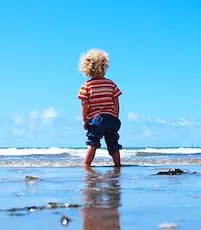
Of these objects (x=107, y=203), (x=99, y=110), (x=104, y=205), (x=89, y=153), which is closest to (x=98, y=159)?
(x=89, y=153)

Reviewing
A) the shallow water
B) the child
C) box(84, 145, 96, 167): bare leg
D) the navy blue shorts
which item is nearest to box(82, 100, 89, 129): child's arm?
the child

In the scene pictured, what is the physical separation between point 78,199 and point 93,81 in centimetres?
420

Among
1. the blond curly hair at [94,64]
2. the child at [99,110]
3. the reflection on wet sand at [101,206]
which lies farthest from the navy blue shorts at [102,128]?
the reflection on wet sand at [101,206]

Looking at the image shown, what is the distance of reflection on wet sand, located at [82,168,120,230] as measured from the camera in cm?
236

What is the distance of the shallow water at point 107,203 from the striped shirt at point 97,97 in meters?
2.79

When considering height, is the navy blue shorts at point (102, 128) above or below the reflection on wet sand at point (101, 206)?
above

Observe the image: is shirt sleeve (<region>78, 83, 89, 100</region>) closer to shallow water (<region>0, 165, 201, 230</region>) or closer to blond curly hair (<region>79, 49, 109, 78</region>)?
blond curly hair (<region>79, 49, 109, 78</region>)

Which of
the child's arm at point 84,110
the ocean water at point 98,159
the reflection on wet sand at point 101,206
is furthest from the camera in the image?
the ocean water at point 98,159

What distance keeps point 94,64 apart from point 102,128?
3.35ft

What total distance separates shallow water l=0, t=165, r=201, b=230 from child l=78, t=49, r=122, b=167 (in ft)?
8.91

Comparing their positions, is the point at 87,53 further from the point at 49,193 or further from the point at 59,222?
the point at 59,222

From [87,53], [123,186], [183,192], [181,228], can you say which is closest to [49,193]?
[123,186]

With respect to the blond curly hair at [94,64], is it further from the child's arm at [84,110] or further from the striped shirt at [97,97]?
the child's arm at [84,110]

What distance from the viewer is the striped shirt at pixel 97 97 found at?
24.0ft
